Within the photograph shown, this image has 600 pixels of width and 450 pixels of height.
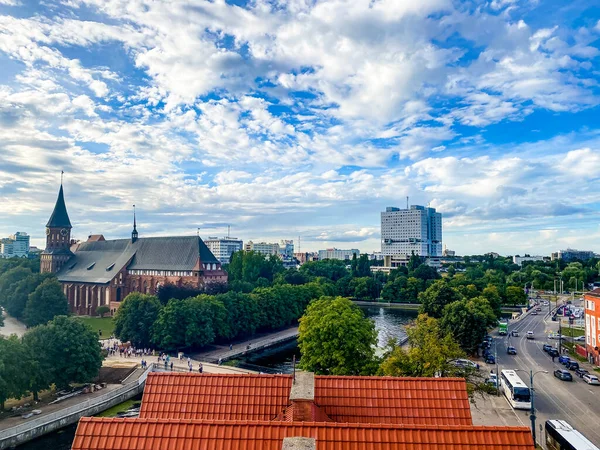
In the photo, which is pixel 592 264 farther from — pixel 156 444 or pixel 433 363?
pixel 156 444

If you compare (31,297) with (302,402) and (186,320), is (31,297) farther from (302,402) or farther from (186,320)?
(302,402)

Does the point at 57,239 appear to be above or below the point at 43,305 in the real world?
above

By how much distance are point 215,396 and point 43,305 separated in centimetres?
7015

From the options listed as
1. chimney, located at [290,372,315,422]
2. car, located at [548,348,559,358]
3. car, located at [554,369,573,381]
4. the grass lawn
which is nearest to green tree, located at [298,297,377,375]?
car, located at [554,369,573,381]

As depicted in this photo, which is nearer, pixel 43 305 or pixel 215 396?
pixel 215 396

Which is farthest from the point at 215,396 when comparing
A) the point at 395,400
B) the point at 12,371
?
the point at 12,371

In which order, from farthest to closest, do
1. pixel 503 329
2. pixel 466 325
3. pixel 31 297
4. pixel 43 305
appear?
pixel 31 297 → pixel 43 305 → pixel 503 329 → pixel 466 325

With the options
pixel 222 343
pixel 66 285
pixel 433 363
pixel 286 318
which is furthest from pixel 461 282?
pixel 66 285

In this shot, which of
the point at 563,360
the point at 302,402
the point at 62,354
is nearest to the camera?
the point at 302,402

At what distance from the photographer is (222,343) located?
69188mm

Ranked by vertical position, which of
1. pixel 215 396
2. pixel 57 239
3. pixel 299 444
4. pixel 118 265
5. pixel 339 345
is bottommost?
pixel 339 345

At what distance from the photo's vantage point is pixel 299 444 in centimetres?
1209

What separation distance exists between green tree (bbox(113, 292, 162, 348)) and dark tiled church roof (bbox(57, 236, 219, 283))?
105ft

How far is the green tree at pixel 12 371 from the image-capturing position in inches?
1384
